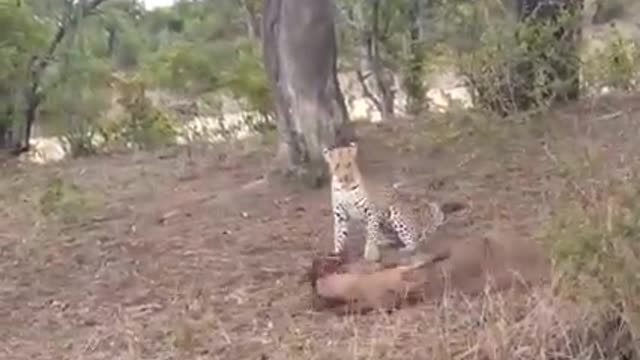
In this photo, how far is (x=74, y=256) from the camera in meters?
7.59

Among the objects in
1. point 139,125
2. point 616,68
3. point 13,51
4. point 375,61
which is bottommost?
point 139,125

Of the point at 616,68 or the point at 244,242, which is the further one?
the point at 616,68

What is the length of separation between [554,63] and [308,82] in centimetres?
278

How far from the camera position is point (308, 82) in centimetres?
859

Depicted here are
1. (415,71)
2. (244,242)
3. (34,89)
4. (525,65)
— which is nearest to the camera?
(244,242)

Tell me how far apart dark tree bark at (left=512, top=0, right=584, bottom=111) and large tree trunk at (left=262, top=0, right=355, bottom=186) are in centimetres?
219

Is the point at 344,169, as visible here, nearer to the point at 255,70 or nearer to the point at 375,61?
the point at 255,70

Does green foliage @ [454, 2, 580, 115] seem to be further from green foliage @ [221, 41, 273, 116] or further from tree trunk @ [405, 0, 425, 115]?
green foliage @ [221, 41, 273, 116]

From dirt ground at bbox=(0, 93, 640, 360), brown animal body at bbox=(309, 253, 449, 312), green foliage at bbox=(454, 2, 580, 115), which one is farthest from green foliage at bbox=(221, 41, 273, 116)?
brown animal body at bbox=(309, 253, 449, 312)

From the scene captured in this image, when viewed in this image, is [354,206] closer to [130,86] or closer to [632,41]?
[632,41]

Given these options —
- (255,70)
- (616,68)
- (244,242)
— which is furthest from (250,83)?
(244,242)

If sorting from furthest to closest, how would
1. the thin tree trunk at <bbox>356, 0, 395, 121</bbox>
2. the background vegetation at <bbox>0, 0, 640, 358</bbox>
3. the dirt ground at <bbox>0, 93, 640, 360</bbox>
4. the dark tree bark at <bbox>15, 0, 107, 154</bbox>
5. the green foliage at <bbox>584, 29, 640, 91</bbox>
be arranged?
the thin tree trunk at <bbox>356, 0, 395, 121</bbox>, the dark tree bark at <bbox>15, 0, 107, 154</bbox>, the green foliage at <bbox>584, 29, 640, 91</bbox>, the background vegetation at <bbox>0, 0, 640, 358</bbox>, the dirt ground at <bbox>0, 93, 640, 360</bbox>

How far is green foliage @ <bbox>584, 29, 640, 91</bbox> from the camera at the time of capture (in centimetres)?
1098

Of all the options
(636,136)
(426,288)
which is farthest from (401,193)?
(426,288)
